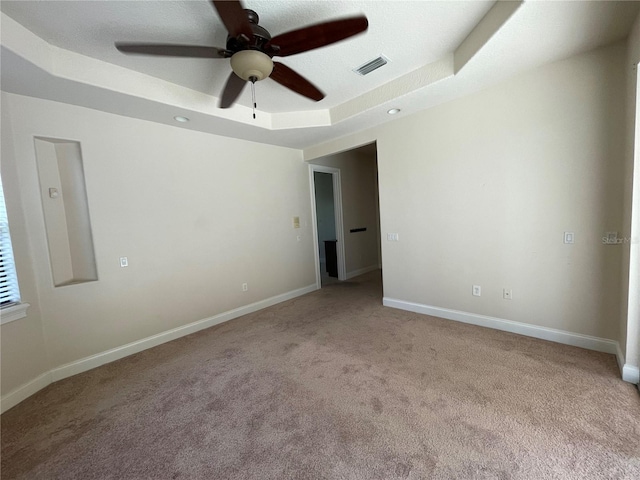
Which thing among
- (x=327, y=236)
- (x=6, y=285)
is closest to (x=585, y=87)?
(x=6, y=285)

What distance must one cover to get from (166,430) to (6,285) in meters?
1.84

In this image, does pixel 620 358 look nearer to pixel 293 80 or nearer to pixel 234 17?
pixel 293 80

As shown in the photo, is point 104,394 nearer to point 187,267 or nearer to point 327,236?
point 187,267

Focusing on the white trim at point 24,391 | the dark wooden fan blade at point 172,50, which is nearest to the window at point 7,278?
the white trim at point 24,391

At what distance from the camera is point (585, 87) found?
2.20 m

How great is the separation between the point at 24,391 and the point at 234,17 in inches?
128

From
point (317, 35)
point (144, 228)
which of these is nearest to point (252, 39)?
point (317, 35)

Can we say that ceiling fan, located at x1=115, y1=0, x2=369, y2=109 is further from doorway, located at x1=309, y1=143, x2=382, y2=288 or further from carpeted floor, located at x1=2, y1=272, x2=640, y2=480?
doorway, located at x1=309, y1=143, x2=382, y2=288

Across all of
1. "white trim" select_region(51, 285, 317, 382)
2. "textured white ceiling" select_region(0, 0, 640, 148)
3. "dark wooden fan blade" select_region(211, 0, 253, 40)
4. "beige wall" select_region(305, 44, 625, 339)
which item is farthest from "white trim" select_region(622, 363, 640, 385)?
"white trim" select_region(51, 285, 317, 382)

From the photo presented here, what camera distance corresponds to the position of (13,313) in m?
2.10

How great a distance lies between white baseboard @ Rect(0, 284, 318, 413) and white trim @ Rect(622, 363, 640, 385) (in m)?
3.80

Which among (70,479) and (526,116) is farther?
(526,116)

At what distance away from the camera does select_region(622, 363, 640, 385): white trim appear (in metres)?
1.86

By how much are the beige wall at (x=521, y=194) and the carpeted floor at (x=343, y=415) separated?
486mm
